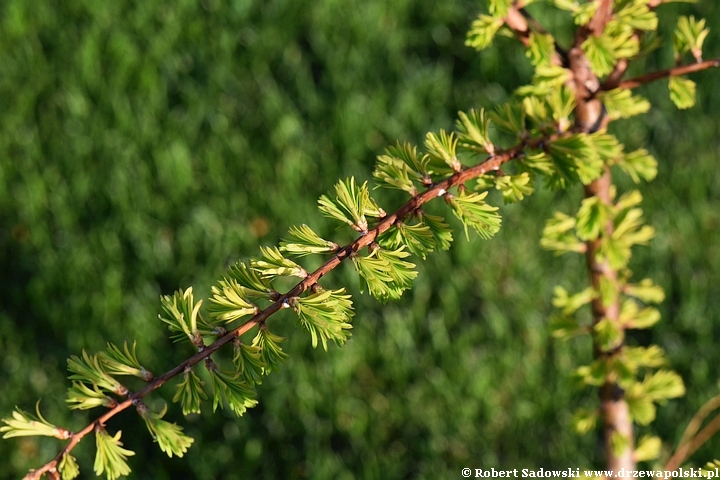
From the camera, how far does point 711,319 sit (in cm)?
222

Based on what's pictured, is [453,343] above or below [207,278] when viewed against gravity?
below

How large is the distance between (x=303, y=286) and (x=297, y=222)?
5.28ft

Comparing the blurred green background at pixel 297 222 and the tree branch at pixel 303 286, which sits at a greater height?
the tree branch at pixel 303 286

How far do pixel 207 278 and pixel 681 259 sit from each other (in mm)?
1433

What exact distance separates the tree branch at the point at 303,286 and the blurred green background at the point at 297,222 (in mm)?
1318

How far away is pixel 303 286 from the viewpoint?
0.74m

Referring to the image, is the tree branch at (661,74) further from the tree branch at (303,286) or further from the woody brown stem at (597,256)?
the tree branch at (303,286)

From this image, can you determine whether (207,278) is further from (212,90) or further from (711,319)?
(711,319)

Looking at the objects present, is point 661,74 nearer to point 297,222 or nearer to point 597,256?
point 597,256

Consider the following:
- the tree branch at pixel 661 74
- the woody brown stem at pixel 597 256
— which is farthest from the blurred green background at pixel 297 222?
the tree branch at pixel 661 74

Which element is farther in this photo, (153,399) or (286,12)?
(286,12)

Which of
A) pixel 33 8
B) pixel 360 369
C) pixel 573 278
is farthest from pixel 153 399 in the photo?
pixel 33 8

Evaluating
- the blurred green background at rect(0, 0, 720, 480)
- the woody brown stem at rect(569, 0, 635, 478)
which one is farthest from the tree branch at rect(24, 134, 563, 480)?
the blurred green background at rect(0, 0, 720, 480)

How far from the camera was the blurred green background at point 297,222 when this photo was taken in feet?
6.86
